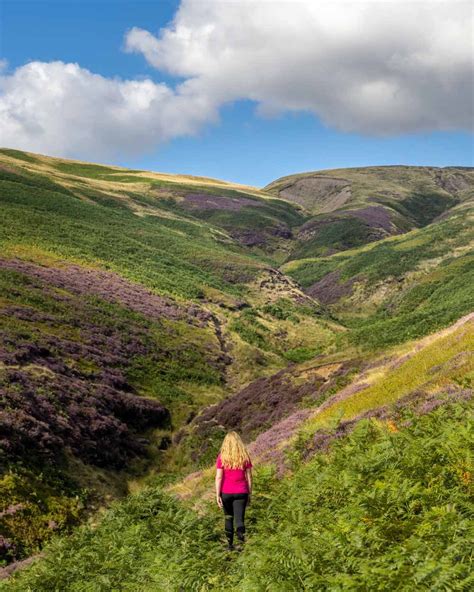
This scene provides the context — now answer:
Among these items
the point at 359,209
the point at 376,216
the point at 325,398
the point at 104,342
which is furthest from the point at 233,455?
the point at 359,209

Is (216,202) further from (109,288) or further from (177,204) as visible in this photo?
(109,288)

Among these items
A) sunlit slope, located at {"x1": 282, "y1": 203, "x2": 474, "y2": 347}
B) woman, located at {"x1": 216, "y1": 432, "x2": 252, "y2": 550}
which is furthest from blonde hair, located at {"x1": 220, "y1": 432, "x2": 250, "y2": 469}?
sunlit slope, located at {"x1": 282, "y1": 203, "x2": 474, "y2": 347}

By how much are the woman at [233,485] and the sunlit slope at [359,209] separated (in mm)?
97045

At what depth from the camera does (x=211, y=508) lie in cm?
1157

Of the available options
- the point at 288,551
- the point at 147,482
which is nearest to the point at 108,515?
the point at 288,551

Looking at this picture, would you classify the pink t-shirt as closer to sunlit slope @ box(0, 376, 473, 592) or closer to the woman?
the woman

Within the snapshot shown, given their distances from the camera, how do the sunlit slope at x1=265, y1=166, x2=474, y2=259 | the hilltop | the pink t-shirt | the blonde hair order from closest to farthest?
the pink t-shirt, the blonde hair, the hilltop, the sunlit slope at x1=265, y1=166, x2=474, y2=259

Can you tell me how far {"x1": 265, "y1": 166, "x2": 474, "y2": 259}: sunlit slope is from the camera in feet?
374

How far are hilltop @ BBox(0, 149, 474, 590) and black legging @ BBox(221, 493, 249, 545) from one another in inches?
20.1

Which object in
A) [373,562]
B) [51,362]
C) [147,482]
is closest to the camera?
[373,562]

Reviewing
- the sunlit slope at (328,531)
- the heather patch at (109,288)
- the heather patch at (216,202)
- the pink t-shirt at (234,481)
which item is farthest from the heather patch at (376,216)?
the pink t-shirt at (234,481)

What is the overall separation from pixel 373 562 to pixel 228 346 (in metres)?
39.2

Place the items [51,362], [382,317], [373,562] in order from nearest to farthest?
[373,562]
[51,362]
[382,317]

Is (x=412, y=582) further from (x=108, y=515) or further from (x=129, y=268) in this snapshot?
(x=129, y=268)
